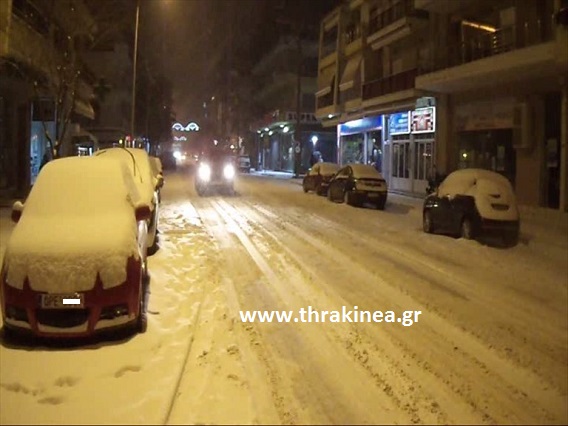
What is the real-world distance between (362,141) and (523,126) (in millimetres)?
20916

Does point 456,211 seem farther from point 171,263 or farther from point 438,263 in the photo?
point 171,263

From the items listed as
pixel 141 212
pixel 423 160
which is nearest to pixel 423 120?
pixel 423 160

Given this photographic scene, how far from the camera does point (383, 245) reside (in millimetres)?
14766

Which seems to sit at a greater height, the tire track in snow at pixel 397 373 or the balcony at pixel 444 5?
the balcony at pixel 444 5

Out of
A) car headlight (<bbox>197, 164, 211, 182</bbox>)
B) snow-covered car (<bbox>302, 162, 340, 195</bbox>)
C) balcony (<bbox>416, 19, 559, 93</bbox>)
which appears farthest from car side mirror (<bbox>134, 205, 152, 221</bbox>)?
car headlight (<bbox>197, 164, 211, 182</bbox>)

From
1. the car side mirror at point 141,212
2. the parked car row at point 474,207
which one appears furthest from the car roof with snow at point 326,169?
the car side mirror at point 141,212

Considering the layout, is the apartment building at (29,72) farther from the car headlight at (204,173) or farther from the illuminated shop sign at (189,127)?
the illuminated shop sign at (189,127)

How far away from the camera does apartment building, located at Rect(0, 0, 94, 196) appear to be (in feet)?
67.1

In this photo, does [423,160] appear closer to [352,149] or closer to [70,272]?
[352,149]

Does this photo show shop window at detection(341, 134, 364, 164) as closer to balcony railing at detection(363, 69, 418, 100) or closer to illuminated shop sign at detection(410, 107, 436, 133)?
balcony railing at detection(363, 69, 418, 100)

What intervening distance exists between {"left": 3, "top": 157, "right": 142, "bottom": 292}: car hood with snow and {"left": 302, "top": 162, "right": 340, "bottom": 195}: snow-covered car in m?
22.8

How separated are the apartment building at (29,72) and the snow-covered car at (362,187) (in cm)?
1076

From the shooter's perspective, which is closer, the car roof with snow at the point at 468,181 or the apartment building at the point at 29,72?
the car roof with snow at the point at 468,181

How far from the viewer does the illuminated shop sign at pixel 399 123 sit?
34931mm
